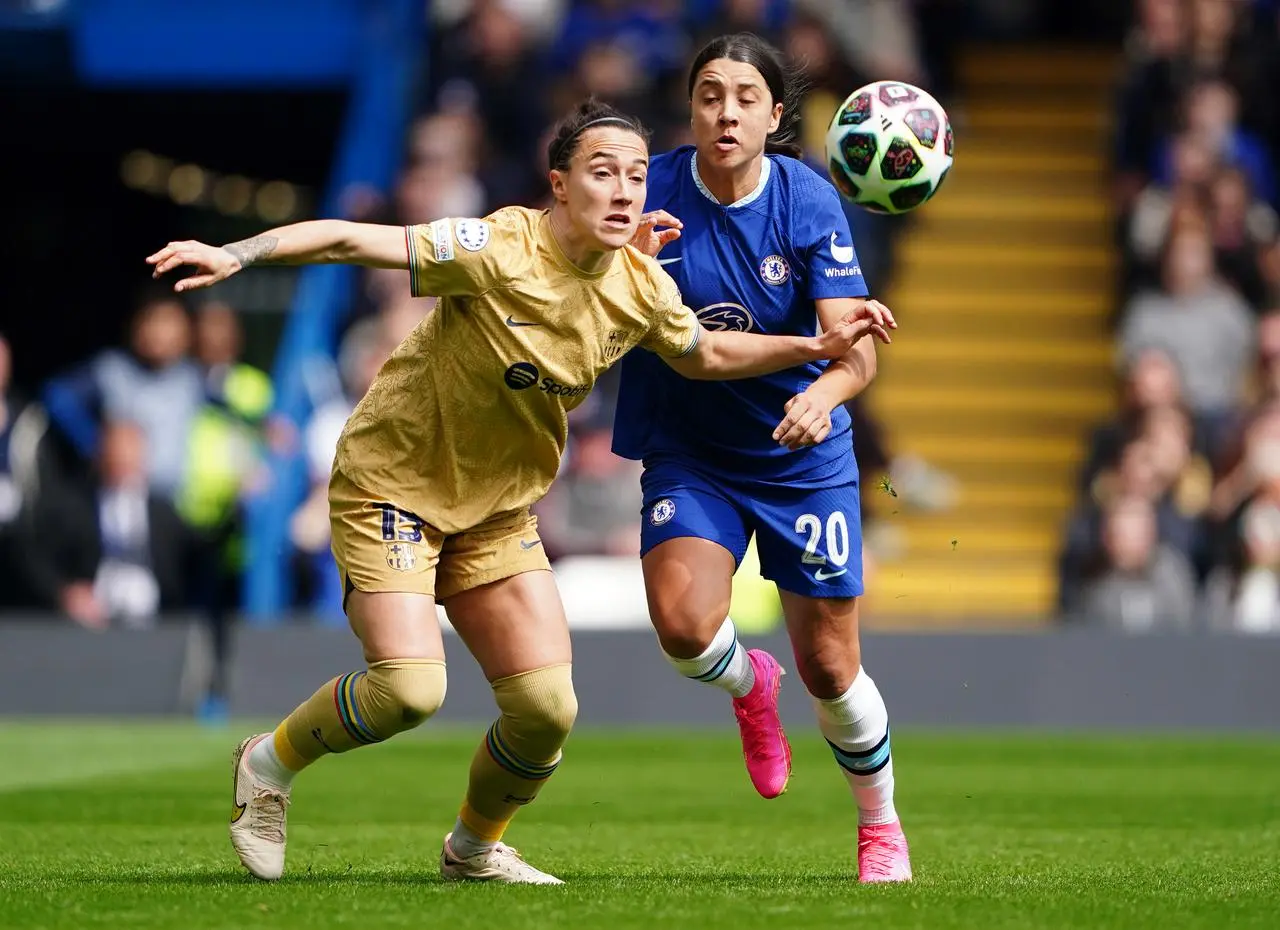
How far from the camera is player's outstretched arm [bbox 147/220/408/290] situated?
567 centimetres

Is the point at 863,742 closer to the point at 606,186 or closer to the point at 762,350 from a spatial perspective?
the point at 762,350

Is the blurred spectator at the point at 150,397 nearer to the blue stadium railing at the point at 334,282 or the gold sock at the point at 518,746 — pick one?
the blue stadium railing at the point at 334,282

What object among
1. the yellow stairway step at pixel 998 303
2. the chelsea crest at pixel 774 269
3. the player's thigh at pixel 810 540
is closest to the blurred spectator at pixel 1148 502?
the yellow stairway step at pixel 998 303

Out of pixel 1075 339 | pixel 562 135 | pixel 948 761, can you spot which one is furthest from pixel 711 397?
pixel 1075 339

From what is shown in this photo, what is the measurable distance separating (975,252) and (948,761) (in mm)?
7433

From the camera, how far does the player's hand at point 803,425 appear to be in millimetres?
6547

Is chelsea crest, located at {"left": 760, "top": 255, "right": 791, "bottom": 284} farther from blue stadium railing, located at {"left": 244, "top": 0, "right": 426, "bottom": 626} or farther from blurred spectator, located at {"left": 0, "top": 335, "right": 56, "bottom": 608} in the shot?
blurred spectator, located at {"left": 0, "top": 335, "right": 56, "bottom": 608}

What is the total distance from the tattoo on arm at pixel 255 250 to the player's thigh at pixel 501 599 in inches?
43.1

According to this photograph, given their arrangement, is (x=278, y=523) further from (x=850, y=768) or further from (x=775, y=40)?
(x=850, y=768)

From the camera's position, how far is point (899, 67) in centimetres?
1767

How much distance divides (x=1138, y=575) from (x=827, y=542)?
734cm

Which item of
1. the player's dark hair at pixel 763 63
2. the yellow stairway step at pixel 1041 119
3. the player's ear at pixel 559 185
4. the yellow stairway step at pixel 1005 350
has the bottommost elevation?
the yellow stairway step at pixel 1005 350

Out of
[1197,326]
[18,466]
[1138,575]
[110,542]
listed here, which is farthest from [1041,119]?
[18,466]

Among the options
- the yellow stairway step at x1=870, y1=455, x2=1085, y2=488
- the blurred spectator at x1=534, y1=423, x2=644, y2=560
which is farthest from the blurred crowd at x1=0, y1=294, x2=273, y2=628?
the yellow stairway step at x1=870, y1=455, x2=1085, y2=488
